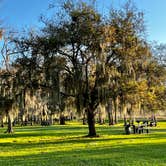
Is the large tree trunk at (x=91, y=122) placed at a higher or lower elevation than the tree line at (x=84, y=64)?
lower

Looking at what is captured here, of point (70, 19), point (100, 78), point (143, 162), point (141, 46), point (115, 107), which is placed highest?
point (70, 19)

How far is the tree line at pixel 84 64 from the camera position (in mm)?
22531

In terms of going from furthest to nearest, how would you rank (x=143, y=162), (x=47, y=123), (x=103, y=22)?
(x=47, y=123)
(x=103, y=22)
(x=143, y=162)

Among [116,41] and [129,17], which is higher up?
[129,17]

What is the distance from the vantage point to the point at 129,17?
77.3 feet

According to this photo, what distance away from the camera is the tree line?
22531mm

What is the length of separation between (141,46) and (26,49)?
6890 millimetres

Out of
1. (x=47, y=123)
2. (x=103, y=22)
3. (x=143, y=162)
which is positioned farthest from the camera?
(x=47, y=123)

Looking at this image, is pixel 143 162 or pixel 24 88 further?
pixel 24 88

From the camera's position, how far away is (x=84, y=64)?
22734 millimetres

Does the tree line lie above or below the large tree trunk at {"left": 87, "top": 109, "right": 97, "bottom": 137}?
above

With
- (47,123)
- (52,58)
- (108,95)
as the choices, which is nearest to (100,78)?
(108,95)

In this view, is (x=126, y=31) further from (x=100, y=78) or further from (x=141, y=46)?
(x=100, y=78)

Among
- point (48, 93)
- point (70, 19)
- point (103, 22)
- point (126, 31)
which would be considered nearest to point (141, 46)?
point (126, 31)
